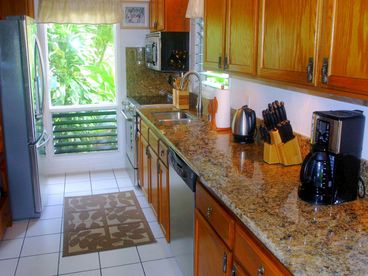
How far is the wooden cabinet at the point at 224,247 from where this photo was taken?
1.39 meters

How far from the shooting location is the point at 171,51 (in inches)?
159

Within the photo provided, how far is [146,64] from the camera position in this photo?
4.73 meters

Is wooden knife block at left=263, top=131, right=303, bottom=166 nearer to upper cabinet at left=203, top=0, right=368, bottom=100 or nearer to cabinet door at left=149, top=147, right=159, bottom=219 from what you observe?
upper cabinet at left=203, top=0, right=368, bottom=100

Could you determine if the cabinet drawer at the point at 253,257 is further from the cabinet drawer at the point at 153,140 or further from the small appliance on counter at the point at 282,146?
the cabinet drawer at the point at 153,140

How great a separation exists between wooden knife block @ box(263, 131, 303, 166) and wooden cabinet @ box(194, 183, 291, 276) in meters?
0.43

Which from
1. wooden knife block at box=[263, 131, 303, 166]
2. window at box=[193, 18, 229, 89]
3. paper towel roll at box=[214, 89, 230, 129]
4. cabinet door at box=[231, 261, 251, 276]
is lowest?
cabinet door at box=[231, 261, 251, 276]

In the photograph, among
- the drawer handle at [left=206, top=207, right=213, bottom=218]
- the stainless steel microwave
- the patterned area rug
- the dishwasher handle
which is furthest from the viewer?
the stainless steel microwave

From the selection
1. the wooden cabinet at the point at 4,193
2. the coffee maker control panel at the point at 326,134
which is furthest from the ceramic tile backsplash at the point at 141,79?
the coffee maker control panel at the point at 326,134

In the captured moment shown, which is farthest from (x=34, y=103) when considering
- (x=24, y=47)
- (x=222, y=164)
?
(x=222, y=164)

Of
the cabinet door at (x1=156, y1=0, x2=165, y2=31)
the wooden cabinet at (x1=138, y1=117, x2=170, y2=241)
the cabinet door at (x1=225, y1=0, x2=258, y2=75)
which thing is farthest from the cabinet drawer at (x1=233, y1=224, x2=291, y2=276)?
the cabinet door at (x1=156, y1=0, x2=165, y2=31)

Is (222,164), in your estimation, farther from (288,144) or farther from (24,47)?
(24,47)

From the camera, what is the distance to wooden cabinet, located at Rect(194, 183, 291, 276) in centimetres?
139

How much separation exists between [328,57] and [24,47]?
2667 mm

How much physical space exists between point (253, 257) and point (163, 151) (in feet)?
4.99
